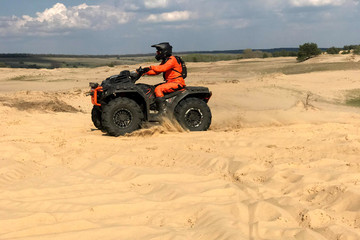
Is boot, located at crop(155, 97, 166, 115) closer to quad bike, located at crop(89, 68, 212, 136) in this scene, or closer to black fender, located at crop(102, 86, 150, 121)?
quad bike, located at crop(89, 68, 212, 136)

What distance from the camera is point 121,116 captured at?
8023 mm

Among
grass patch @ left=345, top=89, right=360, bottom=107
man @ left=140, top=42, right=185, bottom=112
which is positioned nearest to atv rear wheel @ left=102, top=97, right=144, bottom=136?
man @ left=140, top=42, right=185, bottom=112

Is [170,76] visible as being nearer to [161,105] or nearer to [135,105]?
[161,105]

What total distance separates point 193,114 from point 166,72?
3.29 feet

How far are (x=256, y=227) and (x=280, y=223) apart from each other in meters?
0.22

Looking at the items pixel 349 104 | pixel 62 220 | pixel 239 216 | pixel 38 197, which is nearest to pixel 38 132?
pixel 38 197

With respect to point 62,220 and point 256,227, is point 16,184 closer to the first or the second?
point 62,220

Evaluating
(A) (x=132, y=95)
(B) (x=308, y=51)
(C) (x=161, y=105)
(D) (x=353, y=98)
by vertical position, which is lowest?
(D) (x=353, y=98)

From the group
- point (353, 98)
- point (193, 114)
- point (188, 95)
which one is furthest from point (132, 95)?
point (353, 98)

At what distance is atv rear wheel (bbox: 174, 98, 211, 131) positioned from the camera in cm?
831

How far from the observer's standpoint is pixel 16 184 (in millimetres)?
5043

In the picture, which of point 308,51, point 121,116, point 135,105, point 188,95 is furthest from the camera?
point 308,51

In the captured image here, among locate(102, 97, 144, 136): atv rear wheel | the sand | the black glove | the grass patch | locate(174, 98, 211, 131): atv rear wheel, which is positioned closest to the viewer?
the sand

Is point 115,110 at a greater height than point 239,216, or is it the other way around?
point 115,110
